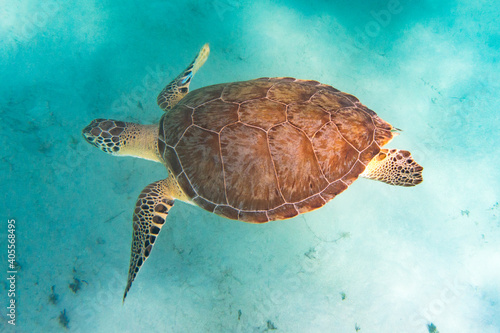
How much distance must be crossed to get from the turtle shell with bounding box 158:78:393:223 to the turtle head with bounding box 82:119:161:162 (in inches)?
16.9

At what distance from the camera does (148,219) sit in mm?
2039

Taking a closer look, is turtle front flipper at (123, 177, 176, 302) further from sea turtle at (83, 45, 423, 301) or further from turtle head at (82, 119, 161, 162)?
turtle head at (82, 119, 161, 162)

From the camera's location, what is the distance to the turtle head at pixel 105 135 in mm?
2258

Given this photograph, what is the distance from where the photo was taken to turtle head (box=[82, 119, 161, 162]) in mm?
2242

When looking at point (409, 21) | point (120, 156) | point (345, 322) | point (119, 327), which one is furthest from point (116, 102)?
point (409, 21)

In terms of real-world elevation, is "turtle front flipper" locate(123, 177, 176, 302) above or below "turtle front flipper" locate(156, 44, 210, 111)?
below

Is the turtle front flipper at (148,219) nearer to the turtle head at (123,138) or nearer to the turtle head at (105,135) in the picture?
the turtle head at (123,138)

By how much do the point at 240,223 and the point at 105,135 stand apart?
1.68 m

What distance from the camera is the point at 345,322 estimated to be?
236 cm

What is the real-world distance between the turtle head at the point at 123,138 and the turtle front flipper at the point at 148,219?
0.35 m

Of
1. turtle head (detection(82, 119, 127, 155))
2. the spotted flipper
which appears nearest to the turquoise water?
turtle head (detection(82, 119, 127, 155))

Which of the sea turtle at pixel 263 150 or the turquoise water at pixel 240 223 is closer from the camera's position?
the sea turtle at pixel 263 150

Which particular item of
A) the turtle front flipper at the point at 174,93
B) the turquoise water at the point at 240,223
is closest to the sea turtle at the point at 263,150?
the turtle front flipper at the point at 174,93

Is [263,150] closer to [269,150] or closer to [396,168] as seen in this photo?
[269,150]
